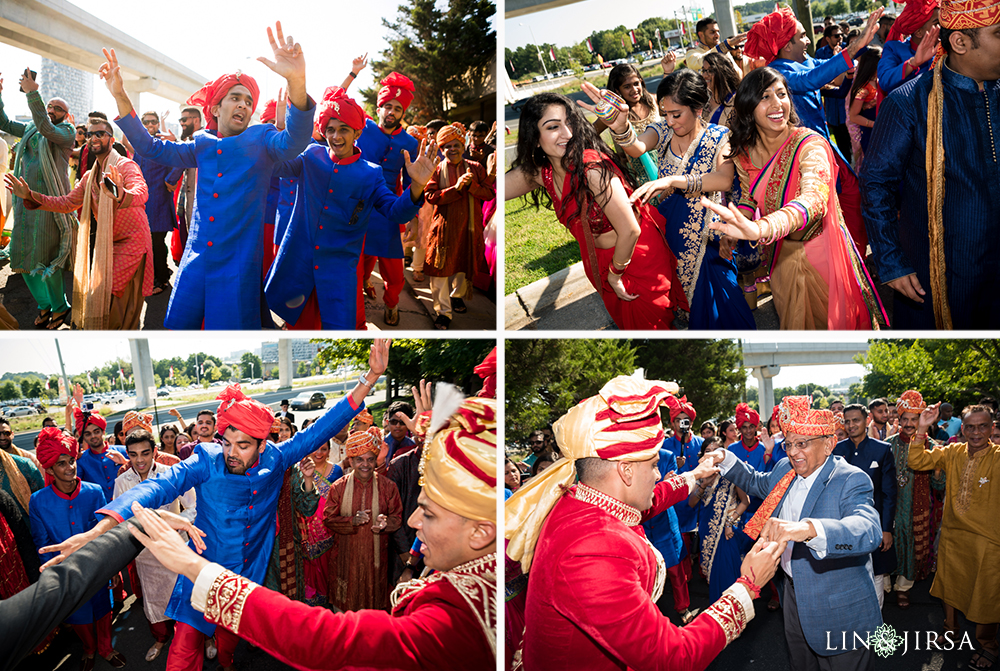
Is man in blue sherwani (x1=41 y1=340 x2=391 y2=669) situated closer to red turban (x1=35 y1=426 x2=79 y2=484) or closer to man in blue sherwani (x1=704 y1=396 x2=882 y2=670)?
red turban (x1=35 y1=426 x2=79 y2=484)

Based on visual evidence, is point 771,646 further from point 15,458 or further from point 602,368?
point 15,458

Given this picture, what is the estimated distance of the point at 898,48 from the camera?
8.20 feet

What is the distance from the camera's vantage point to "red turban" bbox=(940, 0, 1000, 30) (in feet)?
7.05

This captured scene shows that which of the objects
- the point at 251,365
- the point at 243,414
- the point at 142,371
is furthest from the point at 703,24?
the point at 142,371

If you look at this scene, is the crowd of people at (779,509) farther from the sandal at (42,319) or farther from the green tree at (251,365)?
the sandal at (42,319)

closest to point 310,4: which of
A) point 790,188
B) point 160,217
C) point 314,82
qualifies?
point 314,82

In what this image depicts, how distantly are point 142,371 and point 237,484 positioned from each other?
26.3 inches

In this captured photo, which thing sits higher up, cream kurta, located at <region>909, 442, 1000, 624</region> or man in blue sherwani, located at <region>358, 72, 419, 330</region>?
man in blue sherwani, located at <region>358, 72, 419, 330</region>

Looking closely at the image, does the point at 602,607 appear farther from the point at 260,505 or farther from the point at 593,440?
the point at 260,505

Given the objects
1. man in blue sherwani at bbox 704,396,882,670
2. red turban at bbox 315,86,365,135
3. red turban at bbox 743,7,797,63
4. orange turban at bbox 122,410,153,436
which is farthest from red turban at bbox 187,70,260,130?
man in blue sherwani at bbox 704,396,882,670

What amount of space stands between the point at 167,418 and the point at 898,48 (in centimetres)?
324

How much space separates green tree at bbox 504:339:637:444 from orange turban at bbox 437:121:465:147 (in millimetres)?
911

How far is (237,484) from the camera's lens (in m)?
2.62

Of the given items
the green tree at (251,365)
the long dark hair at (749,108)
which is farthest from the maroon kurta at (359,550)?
the long dark hair at (749,108)
